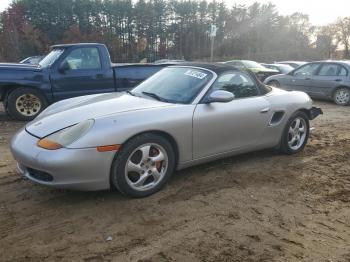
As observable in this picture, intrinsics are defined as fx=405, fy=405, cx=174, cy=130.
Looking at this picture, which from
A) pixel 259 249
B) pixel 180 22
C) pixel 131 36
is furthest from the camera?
pixel 180 22

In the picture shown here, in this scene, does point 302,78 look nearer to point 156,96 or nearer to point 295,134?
point 295,134

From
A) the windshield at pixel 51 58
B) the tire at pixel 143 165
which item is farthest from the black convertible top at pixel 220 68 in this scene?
the windshield at pixel 51 58

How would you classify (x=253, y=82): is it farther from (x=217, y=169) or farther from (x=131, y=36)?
(x=131, y=36)

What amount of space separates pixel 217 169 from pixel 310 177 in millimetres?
1165

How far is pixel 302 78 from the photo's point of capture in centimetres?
1291

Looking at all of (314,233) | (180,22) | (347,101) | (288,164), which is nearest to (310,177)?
(288,164)

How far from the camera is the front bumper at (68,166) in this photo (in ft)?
12.5

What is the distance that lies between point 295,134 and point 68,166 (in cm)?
358

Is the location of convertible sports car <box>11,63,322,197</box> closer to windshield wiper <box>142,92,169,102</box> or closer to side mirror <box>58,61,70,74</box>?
windshield wiper <box>142,92,169,102</box>

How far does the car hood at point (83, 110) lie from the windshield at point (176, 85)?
0.65 ft

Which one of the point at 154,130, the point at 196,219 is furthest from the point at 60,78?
the point at 196,219

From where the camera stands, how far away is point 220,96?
185 inches

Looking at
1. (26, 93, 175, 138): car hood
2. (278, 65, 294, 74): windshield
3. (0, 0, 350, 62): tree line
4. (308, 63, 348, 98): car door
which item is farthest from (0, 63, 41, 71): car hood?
(0, 0, 350, 62): tree line

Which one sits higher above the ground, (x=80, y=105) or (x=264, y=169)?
(x=80, y=105)
